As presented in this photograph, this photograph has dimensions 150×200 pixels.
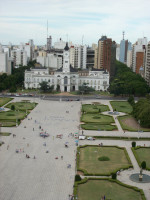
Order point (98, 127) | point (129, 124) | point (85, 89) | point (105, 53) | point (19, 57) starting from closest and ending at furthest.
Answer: point (98, 127) → point (129, 124) → point (85, 89) → point (105, 53) → point (19, 57)

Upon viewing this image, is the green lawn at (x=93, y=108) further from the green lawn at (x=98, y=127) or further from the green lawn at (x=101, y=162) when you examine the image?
the green lawn at (x=101, y=162)

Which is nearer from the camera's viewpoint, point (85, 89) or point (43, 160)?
point (43, 160)

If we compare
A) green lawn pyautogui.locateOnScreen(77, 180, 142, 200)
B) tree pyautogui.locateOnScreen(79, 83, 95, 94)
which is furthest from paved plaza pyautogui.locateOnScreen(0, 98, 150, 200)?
tree pyautogui.locateOnScreen(79, 83, 95, 94)

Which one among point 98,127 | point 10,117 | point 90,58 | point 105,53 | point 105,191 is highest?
point 105,53

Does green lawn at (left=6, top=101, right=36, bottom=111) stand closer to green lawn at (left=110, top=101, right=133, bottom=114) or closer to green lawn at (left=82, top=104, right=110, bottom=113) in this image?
green lawn at (left=82, top=104, right=110, bottom=113)

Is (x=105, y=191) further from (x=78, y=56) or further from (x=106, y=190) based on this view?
(x=78, y=56)

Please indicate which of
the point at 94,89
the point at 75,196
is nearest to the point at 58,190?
the point at 75,196

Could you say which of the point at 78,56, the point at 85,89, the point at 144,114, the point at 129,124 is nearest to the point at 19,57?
the point at 78,56
